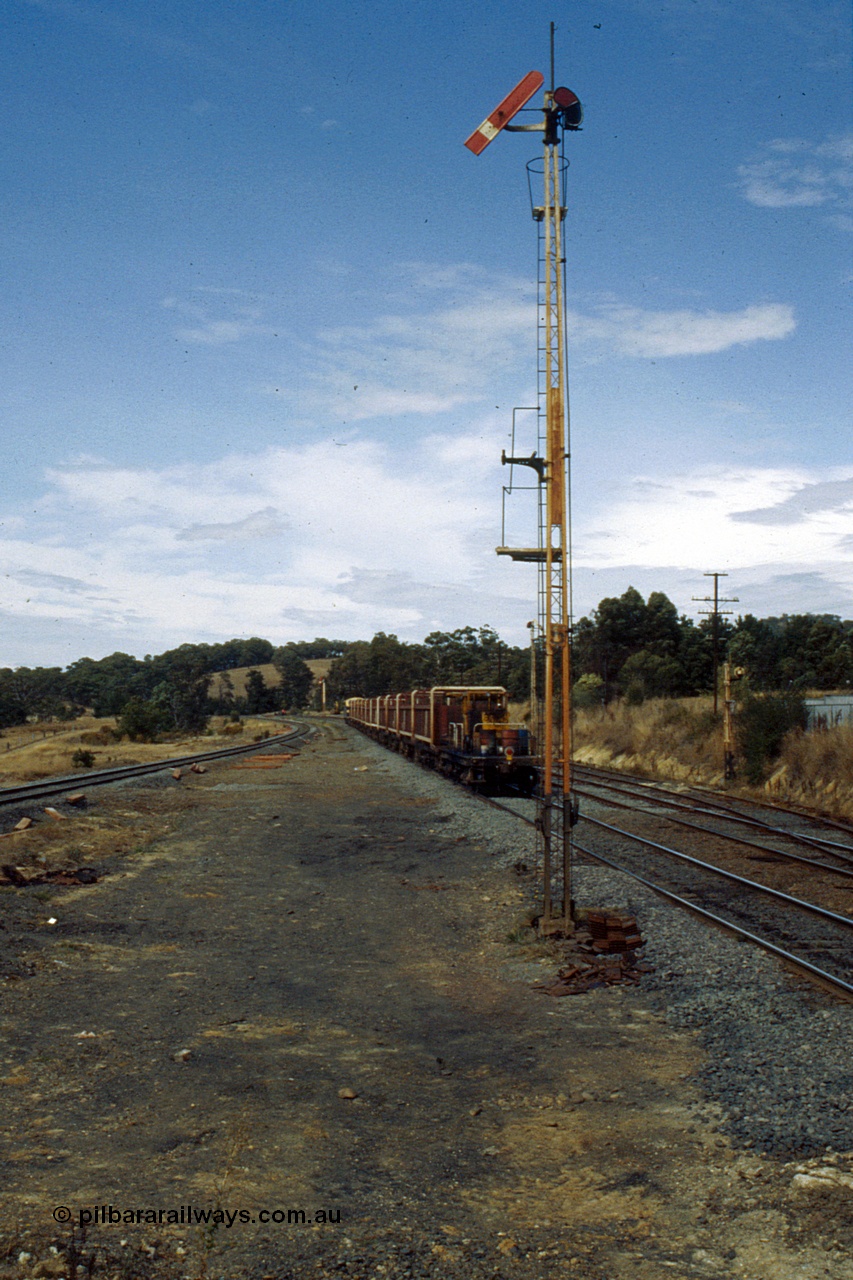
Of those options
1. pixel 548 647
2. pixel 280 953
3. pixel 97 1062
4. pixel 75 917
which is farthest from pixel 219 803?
pixel 97 1062

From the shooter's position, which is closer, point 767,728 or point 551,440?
point 551,440

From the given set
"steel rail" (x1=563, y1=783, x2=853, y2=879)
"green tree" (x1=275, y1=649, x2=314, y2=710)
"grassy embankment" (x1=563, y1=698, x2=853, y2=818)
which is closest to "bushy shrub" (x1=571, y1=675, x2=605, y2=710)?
"grassy embankment" (x1=563, y1=698, x2=853, y2=818)

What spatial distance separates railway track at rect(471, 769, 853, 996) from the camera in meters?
9.39

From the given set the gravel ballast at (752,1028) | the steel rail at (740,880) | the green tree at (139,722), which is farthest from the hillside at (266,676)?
the gravel ballast at (752,1028)

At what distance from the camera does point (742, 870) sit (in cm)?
1350

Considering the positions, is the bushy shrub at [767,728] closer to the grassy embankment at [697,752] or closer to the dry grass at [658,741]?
the grassy embankment at [697,752]

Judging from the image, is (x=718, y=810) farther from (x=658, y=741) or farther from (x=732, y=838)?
Answer: (x=658, y=741)

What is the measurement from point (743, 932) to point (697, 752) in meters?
22.4

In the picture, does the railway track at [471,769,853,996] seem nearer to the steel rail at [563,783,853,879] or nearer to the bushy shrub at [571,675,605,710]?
the steel rail at [563,783,853,879]

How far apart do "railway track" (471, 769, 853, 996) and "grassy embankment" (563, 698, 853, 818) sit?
235 centimetres

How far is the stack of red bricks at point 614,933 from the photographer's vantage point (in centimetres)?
877

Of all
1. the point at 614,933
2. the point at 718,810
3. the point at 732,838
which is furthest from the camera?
the point at 718,810

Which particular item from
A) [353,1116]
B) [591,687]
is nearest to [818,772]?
[353,1116]

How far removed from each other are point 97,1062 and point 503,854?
9.00 meters
